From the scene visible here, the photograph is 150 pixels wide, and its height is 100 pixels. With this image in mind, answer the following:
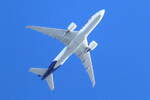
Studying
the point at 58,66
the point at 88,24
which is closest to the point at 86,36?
the point at 88,24

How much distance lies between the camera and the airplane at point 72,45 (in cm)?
3962

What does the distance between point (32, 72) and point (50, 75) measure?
1614mm

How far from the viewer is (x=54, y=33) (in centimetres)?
4103

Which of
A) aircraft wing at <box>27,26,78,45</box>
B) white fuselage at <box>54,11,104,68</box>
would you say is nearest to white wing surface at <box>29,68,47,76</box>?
white fuselage at <box>54,11,104,68</box>

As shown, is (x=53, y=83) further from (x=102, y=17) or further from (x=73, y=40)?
(x=102, y=17)

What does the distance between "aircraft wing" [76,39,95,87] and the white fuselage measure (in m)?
1.21

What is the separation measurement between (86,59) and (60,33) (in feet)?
11.5

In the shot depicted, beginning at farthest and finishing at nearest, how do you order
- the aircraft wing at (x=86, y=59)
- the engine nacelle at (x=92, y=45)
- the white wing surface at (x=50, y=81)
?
the white wing surface at (x=50, y=81), the aircraft wing at (x=86, y=59), the engine nacelle at (x=92, y=45)

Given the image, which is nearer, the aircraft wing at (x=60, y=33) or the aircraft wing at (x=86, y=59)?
the aircraft wing at (x=60, y=33)

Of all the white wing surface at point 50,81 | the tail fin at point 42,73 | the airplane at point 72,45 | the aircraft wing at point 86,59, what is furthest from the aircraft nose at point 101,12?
the white wing surface at point 50,81

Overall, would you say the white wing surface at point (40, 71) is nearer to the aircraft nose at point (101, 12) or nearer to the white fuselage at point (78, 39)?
the white fuselage at point (78, 39)

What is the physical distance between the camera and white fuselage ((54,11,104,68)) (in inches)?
1554

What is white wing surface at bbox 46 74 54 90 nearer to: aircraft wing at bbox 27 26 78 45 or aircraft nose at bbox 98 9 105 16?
aircraft wing at bbox 27 26 78 45

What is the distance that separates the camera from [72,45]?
39.8 metres
